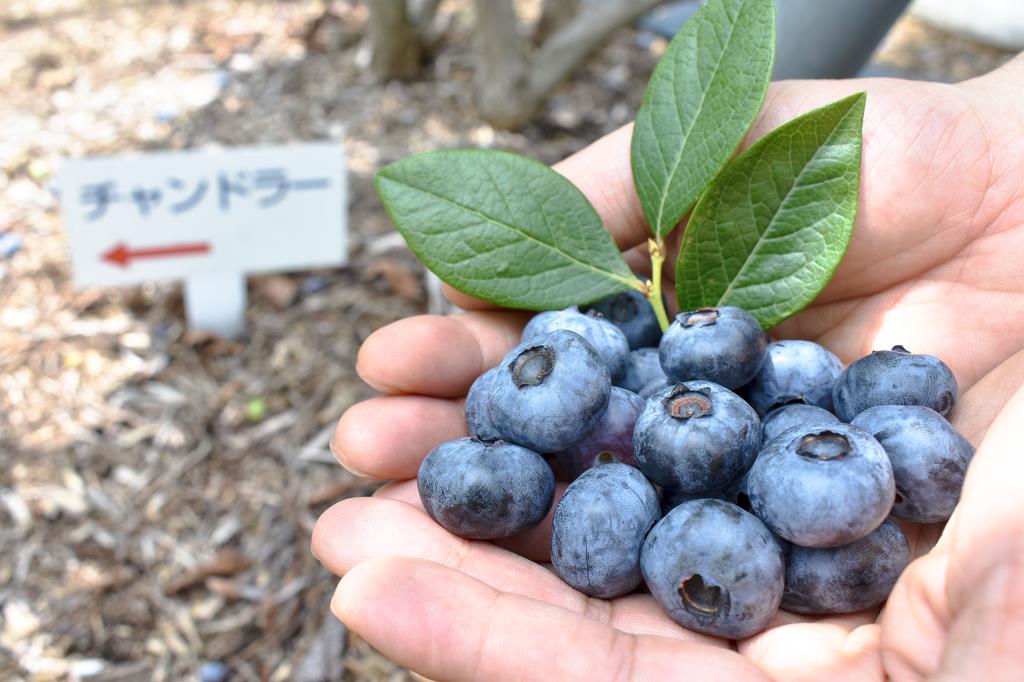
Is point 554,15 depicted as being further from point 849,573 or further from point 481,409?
point 849,573

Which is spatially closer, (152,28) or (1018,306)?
(1018,306)

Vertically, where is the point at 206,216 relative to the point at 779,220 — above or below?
below

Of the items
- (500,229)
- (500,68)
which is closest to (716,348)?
(500,229)

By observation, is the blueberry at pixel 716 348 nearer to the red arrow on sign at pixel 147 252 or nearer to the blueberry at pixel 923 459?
the blueberry at pixel 923 459

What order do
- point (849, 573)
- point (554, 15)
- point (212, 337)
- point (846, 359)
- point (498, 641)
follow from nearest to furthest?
point (498, 641) < point (849, 573) < point (846, 359) < point (212, 337) < point (554, 15)

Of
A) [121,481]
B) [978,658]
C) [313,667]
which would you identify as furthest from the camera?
[121,481]

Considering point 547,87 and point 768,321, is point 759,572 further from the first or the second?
point 547,87

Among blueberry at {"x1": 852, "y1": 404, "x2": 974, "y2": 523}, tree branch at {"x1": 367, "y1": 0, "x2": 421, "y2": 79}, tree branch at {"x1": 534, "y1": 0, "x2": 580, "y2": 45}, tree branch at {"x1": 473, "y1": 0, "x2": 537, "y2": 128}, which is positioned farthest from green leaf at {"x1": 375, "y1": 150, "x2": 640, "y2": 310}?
tree branch at {"x1": 534, "y1": 0, "x2": 580, "y2": 45}

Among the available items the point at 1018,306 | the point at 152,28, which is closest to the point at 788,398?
the point at 1018,306
